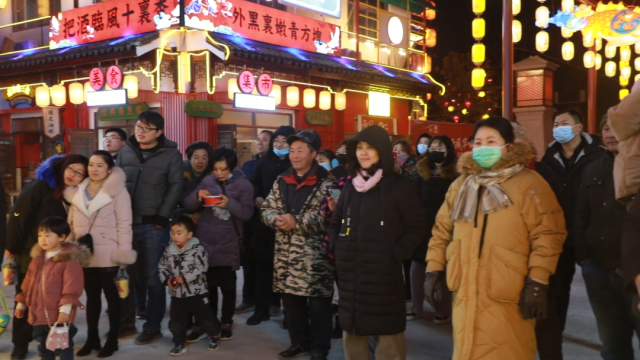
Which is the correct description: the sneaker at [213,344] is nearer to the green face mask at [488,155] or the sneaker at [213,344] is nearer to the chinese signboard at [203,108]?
the green face mask at [488,155]

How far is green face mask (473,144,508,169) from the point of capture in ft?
11.4

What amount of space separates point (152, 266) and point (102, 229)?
0.68m

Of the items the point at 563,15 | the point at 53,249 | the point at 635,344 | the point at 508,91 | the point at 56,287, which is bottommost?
the point at 635,344

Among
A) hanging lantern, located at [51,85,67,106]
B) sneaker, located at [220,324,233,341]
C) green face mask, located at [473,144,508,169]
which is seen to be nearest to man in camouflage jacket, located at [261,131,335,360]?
sneaker, located at [220,324,233,341]

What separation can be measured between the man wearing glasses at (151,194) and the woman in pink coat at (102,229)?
1.12 feet

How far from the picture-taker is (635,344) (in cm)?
510

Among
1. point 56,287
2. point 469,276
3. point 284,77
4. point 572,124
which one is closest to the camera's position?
point 469,276

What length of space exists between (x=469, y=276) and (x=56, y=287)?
3.06 metres

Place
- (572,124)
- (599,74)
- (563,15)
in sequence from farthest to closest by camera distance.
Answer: (599,74)
(563,15)
(572,124)

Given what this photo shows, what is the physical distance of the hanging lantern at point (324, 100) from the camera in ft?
54.3

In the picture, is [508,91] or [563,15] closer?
[508,91]

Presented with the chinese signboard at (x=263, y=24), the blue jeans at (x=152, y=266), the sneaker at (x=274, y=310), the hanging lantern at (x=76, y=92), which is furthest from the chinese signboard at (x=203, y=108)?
the blue jeans at (x=152, y=266)

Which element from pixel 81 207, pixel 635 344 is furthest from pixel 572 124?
pixel 81 207

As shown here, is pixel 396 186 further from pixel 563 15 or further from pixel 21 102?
pixel 21 102
